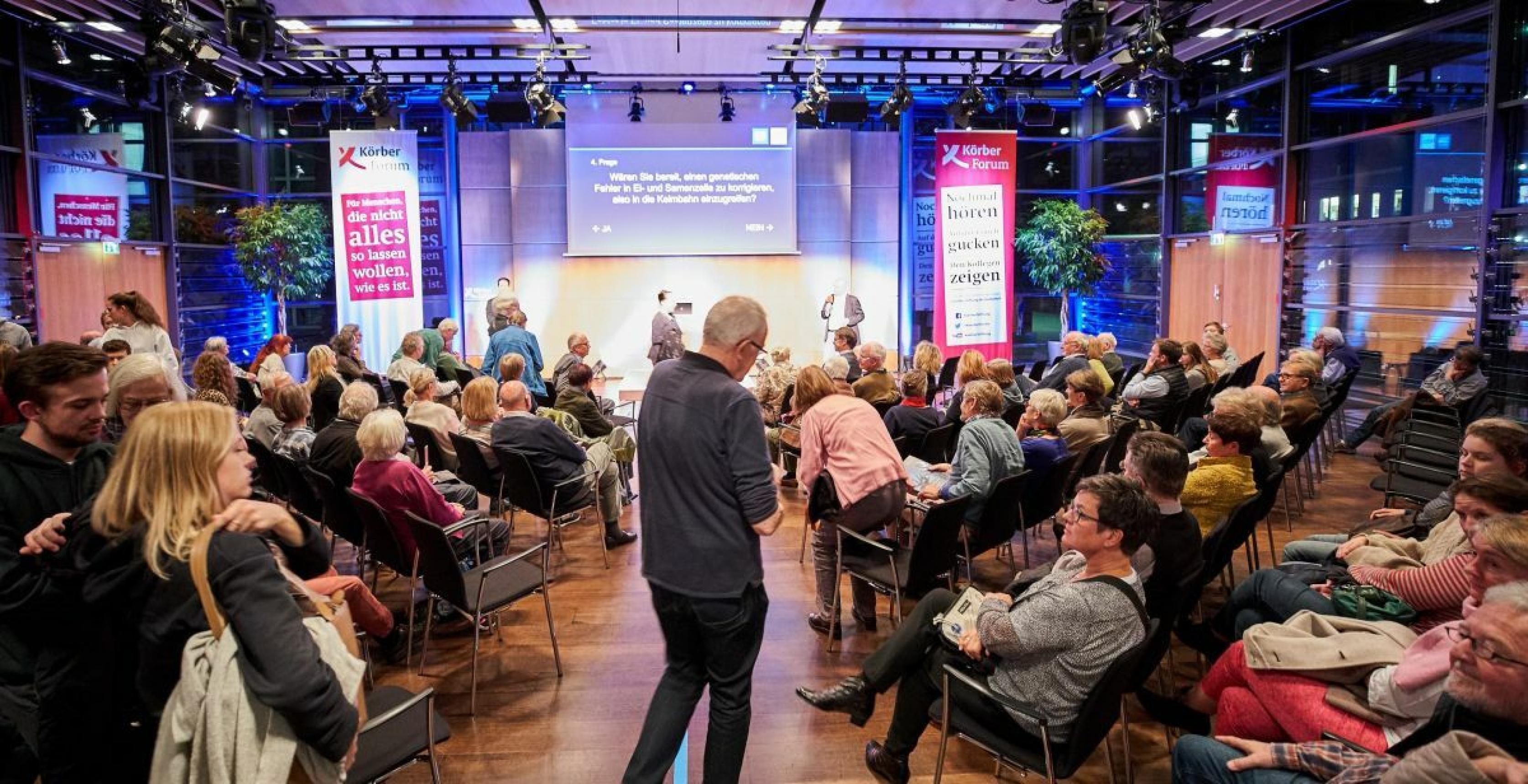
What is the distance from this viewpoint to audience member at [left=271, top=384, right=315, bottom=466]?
5.03 meters

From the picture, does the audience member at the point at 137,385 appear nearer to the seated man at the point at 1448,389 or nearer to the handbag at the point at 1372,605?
the handbag at the point at 1372,605

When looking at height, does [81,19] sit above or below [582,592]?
above

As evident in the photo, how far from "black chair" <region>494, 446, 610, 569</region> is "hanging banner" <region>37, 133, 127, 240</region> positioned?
22.7ft

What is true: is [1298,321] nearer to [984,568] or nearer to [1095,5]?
[1095,5]

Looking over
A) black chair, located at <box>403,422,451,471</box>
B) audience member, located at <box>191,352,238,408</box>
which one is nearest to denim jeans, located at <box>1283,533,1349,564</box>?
black chair, located at <box>403,422,451,471</box>

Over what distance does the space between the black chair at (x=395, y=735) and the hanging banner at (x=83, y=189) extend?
355 inches

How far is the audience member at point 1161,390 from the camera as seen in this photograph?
260 inches

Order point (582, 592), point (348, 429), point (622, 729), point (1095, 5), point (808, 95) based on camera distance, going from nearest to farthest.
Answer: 1. point (622, 729)
2. point (348, 429)
3. point (582, 592)
4. point (1095, 5)
5. point (808, 95)

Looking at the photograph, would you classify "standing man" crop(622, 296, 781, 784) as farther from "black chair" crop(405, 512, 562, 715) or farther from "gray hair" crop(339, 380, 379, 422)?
"gray hair" crop(339, 380, 379, 422)

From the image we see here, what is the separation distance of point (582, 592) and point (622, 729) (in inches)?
65.2

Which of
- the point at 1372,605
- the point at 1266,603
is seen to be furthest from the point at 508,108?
the point at 1372,605

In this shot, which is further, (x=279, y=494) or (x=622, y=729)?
(x=279, y=494)

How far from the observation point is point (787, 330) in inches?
→ 559

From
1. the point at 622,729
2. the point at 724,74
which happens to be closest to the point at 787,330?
the point at 724,74
